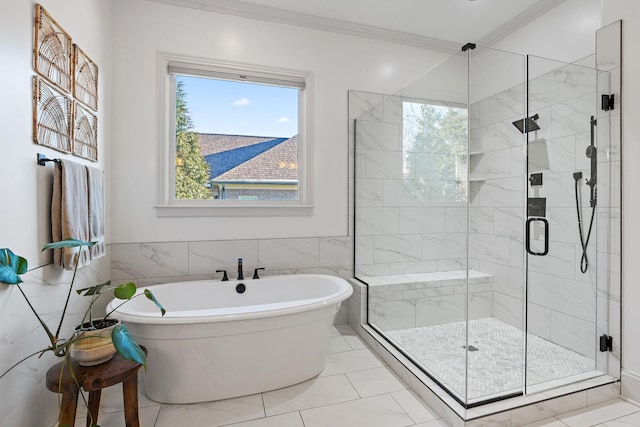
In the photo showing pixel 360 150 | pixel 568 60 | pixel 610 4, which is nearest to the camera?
pixel 610 4

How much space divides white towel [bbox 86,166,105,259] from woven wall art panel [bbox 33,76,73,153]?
20 centimetres

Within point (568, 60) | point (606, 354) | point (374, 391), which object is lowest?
point (374, 391)

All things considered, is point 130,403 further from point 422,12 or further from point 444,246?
point 422,12

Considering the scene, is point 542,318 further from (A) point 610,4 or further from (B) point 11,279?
(B) point 11,279

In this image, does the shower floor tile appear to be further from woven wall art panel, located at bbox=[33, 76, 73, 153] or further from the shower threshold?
woven wall art panel, located at bbox=[33, 76, 73, 153]

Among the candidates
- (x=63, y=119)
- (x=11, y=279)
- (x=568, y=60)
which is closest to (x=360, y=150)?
(x=568, y=60)

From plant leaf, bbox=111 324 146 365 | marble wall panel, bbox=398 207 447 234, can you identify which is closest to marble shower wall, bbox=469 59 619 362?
marble wall panel, bbox=398 207 447 234

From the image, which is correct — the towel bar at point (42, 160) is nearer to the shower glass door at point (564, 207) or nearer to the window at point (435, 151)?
the window at point (435, 151)

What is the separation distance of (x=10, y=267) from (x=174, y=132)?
182 centimetres

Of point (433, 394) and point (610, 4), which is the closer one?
point (433, 394)

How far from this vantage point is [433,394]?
72.8 inches

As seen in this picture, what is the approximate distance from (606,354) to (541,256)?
70 cm

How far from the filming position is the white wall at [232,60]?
2598mm

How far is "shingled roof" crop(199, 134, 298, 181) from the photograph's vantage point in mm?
2910
